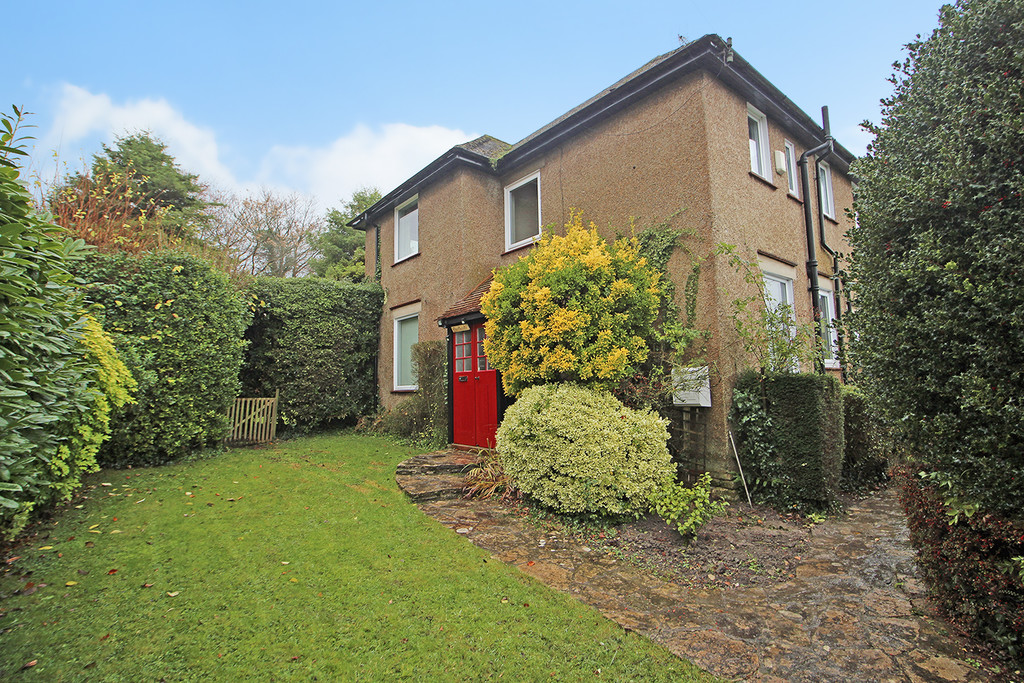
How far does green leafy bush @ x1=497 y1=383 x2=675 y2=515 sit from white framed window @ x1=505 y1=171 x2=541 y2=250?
16.5 feet

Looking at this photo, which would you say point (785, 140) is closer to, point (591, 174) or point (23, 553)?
point (591, 174)

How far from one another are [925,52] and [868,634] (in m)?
4.10

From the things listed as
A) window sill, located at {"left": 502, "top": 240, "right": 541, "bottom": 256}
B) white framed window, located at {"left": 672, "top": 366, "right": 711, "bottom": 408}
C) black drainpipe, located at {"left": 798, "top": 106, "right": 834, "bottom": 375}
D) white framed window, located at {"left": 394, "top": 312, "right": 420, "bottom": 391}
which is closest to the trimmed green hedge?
white framed window, located at {"left": 672, "top": 366, "right": 711, "bottom": 408}

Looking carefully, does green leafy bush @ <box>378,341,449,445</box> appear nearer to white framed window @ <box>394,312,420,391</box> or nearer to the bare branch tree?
white framed window @ <box>394,312,420,391</box>

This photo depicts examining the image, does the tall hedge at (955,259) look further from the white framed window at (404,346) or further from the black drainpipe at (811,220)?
the white framed window at (404,346)

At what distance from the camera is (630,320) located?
634 centimetres

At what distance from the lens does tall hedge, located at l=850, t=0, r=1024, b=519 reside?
2.61 meters

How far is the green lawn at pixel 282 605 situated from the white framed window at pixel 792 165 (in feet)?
28.6

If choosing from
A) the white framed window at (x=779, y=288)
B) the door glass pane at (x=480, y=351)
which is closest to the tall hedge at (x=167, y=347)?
the door glass pane at (x=480, y=351)

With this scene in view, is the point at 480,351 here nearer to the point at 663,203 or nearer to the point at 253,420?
the point at 663,203

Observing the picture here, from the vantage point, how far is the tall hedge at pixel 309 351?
1129 cm

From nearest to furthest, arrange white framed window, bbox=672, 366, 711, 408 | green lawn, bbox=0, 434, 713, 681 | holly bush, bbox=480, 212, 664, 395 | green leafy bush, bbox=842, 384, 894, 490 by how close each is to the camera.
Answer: green lawn, bbox=0, 434, 713, 681 < holly bush, bbox=480, 212, 664, 395 < white framed window, bbox=672, 366, 711, 408 < green leafy bush, bbox=842, 384, 894, 490

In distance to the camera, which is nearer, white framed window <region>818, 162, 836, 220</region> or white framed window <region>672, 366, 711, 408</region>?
white framed window <region>672, 366, 711, 408</region>

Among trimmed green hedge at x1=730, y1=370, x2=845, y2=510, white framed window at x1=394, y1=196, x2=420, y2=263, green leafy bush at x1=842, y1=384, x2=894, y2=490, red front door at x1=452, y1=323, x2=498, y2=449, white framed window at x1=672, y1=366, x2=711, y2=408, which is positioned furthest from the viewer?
white framed window at x1=394, y1=196, x2=420, y2=263
